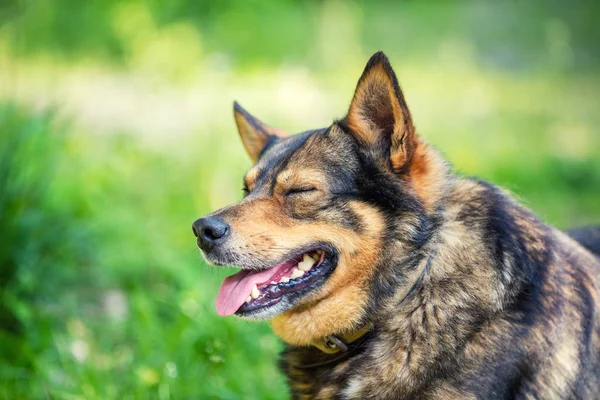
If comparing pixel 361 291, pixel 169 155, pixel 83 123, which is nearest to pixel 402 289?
pixel 361 291

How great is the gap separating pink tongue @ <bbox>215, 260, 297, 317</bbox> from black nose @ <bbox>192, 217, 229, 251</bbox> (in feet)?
0.80

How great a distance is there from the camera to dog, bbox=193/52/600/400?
2590 millimetres

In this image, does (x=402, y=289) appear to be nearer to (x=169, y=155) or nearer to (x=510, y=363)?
(x=510, y=363)

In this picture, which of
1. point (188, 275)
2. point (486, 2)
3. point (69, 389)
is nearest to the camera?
point (69, 389)

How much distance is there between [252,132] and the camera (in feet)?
12.1

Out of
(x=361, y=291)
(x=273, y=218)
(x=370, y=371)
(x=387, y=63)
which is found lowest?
(x=370, y=371)

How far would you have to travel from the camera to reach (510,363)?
2.52 metres

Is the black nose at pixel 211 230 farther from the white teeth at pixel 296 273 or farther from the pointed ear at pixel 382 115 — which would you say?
the pointed ear at pixel 382 115

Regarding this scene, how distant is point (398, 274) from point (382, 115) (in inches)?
27.3

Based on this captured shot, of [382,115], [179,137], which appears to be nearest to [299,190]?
[382,115]

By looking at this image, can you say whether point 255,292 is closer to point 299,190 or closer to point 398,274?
point 299,190

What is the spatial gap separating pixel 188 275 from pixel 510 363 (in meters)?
2.61

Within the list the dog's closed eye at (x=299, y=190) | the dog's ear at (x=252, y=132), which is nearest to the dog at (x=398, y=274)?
the dog's closed eye at (x=299, y=190)

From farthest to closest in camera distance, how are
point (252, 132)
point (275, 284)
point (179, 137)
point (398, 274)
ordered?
point (179, 137)
point (252, 132)
point (275, 284)
point (398, 274)
